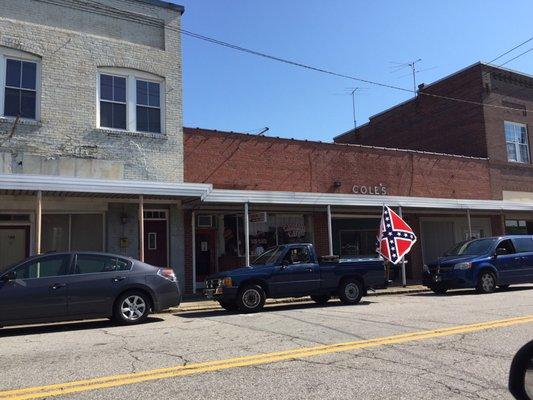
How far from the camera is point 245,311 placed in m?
12.7

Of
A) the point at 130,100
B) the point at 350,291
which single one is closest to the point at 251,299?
the point at 350,291

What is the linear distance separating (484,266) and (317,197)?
5.58 m

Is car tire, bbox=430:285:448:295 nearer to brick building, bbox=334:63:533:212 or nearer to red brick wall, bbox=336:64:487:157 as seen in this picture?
brick building, bbox=334:63:533:212

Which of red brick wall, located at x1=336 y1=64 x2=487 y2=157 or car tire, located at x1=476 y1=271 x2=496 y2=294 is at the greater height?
red brick wall, located at x1=336 y1=64 x2=487 y2=157

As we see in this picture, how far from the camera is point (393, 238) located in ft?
56.5

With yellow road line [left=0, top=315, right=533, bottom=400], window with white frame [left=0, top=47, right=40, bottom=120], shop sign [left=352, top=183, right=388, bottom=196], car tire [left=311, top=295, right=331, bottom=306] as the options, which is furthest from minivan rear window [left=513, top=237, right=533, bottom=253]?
window with white frame [left=0, top=47, right=40, bottom=120]

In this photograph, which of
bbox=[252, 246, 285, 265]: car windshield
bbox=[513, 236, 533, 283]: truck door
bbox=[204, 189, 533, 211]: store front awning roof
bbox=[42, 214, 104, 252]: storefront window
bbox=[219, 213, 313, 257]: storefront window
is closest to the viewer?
bbox=[252, 246, 285, 265]: car windshield

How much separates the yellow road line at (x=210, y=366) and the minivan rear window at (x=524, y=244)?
9.12 metres

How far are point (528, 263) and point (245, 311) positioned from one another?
9899mm

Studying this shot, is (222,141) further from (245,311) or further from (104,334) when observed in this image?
(104,334)

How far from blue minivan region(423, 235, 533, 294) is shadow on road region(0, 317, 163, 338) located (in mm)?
8988

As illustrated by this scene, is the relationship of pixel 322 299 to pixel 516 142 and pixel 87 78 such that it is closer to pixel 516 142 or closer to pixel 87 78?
pixel 87 78

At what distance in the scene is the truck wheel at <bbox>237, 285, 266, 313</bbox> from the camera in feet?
41.4

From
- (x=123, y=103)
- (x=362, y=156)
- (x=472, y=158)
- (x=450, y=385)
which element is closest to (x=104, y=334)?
(x=450, y=385)
